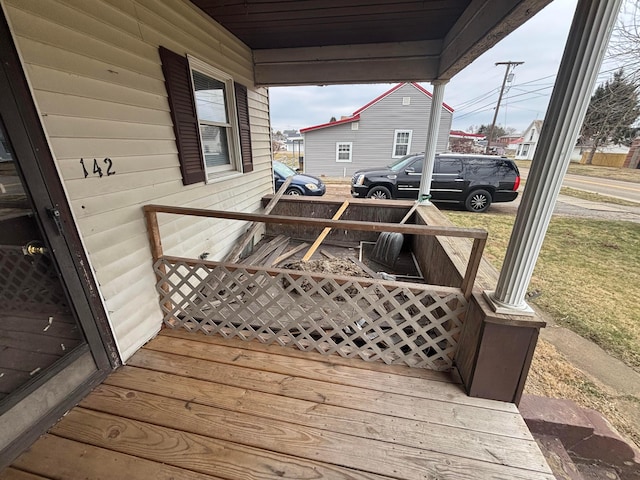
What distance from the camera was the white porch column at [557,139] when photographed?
3.35ft

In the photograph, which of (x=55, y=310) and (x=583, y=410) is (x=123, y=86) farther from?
(x=583, y=410)

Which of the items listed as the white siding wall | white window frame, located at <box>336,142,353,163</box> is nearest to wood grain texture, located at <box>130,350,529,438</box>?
the white siding wall

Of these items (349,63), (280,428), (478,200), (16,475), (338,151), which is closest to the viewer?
(16,475)

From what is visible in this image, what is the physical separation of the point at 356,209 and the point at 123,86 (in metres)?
3.33

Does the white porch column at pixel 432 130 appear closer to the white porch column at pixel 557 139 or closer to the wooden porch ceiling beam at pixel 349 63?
the wooden porch ceiling beam at pixel 349 63

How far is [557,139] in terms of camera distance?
1169mm

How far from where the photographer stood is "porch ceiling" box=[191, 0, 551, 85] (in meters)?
2.26

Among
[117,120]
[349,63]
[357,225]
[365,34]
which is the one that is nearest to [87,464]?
[357,225]

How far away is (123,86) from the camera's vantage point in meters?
1.70

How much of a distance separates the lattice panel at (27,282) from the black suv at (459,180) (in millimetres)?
6609

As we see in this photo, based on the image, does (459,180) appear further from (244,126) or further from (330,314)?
(330,314)

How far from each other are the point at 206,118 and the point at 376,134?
450 inches

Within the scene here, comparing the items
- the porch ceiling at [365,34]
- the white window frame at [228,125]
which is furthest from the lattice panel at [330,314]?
the porch ceiling at [365,34]

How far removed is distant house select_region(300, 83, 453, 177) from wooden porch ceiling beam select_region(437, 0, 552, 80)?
1013 centimetres
